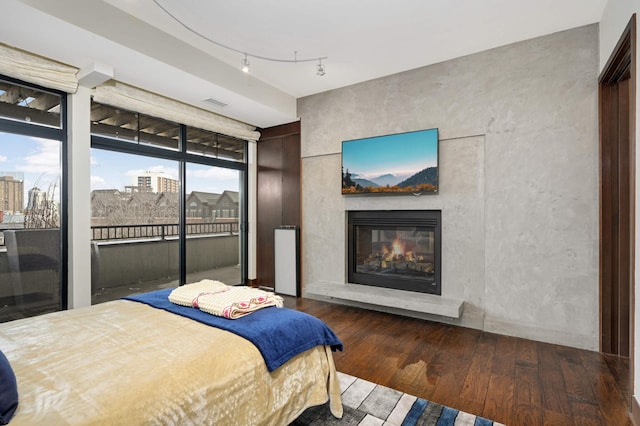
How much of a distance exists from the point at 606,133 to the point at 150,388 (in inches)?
143

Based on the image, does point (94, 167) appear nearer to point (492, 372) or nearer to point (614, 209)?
point (492, 372)

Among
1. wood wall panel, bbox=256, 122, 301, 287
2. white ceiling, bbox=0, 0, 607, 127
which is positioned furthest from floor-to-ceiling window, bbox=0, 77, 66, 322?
wood wall panel, bbox=256, 122, 301, 287

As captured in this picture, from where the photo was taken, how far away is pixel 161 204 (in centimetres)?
406

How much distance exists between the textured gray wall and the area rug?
1.60 m

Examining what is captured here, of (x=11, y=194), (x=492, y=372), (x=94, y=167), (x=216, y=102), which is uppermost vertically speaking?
(x=216, y=102)

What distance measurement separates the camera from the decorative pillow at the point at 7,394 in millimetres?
980

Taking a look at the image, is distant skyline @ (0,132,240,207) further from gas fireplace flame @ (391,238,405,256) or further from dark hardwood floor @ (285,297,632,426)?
dark hardwood floor @ (285,297,632,426)

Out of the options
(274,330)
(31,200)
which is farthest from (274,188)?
(274,330)

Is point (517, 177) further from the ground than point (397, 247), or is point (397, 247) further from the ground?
point (517, 177)

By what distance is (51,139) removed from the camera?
3062 millimetres

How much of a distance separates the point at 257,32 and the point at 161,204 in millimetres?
2340

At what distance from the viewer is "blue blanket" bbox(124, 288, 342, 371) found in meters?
1.61

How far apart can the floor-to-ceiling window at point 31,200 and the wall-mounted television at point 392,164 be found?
3006 mm

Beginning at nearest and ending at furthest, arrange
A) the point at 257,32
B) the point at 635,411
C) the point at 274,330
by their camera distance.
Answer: the point at 274,330 → the point at 635,411 → the point at 257,32
